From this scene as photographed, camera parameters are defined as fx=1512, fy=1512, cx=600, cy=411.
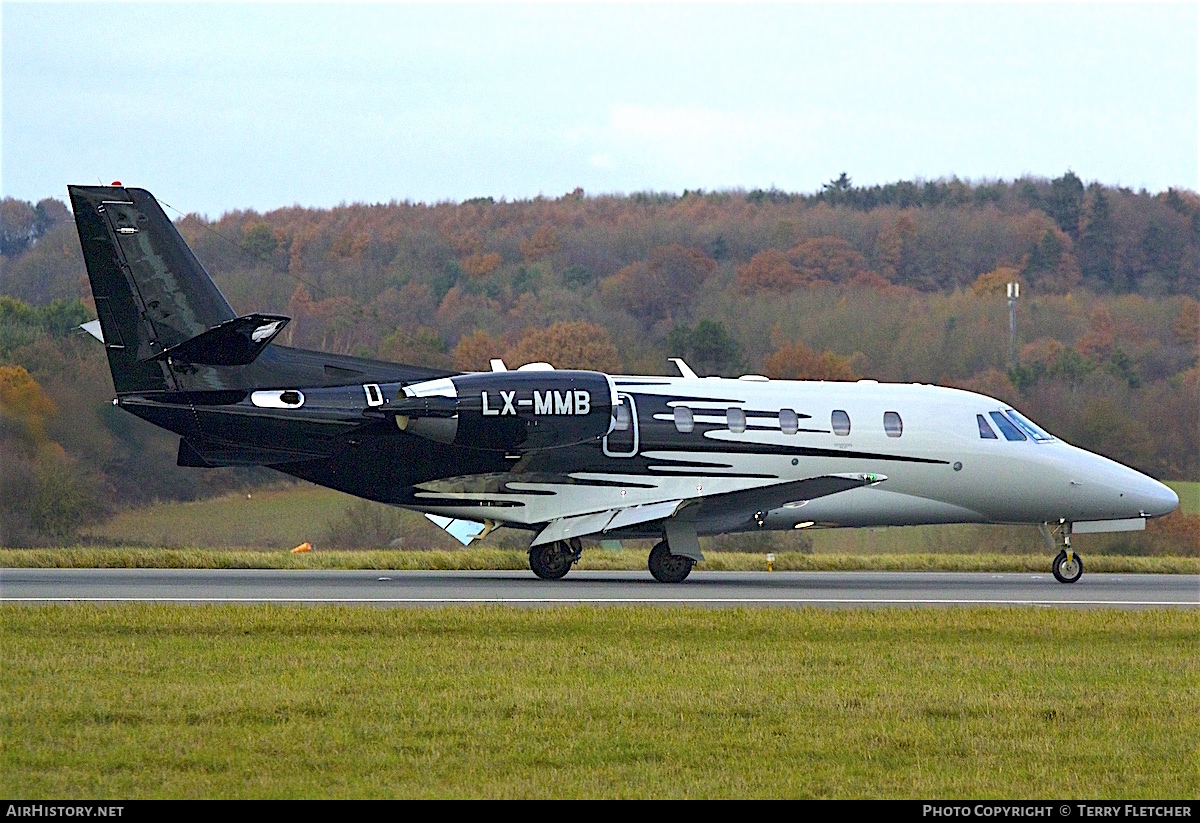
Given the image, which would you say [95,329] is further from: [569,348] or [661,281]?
[661,281]

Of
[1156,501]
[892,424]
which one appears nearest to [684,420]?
[892,424]

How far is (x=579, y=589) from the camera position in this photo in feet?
75.5

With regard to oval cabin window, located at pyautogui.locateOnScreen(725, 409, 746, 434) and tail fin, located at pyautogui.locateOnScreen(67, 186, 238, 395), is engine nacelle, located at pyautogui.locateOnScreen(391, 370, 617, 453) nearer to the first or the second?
oval cabin window, located at pyautogui.locateOnScreen(725, 409, 746, 434)

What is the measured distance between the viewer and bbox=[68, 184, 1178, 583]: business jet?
22.9 m

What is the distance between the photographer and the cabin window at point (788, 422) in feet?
83.9

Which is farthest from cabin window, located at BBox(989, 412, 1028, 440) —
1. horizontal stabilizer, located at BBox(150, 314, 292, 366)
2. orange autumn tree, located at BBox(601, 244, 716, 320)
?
orange autumn tree, located at BBox(601, 244, 716, 320)

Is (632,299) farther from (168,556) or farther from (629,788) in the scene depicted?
(629,788)

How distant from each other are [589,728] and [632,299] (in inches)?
2082

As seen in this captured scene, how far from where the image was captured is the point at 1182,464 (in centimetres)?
4359

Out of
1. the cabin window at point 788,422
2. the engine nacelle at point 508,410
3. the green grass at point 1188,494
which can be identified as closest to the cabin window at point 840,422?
the cabin window at point 788,422

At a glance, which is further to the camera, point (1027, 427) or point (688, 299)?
point (688, 299)

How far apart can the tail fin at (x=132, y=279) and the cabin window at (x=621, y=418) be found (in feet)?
21.8

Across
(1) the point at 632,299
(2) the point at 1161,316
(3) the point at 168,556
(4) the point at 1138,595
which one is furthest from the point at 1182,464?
(3) the point at 168,556

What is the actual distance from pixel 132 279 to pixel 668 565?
9717 millimetres
